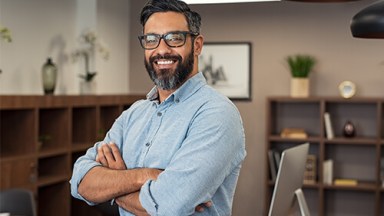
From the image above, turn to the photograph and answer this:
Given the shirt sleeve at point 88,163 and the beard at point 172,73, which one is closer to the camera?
the beard at point 172,73

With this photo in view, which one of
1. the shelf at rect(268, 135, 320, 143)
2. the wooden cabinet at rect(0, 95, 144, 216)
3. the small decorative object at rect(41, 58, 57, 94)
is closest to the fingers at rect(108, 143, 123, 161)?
the wooden cabinet at rect(0, 95, 144, 216)

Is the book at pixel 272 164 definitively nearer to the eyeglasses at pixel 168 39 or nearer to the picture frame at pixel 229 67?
the picture frame at pixel 229 67

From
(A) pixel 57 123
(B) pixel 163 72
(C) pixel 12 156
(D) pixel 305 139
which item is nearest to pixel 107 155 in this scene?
(B) pixel 163 72

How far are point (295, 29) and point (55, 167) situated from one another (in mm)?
2580

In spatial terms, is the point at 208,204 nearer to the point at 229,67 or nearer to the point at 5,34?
the point at 5,34

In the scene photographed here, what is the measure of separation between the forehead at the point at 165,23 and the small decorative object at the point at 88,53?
379 centimetres

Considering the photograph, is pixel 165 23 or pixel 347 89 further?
pixel 347 89

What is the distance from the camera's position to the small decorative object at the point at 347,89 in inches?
226

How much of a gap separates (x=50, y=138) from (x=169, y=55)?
11.2 ft

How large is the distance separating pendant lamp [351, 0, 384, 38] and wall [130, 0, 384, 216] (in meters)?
3.93

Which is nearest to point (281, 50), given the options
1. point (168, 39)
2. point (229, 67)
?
point (229, 67)

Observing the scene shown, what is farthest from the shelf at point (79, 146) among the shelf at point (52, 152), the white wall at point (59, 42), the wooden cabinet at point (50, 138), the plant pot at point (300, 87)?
the plant pot at point (300, 87)

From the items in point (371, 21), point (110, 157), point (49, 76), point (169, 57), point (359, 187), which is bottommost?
point (359, 187)

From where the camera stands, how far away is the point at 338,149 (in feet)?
19.4
